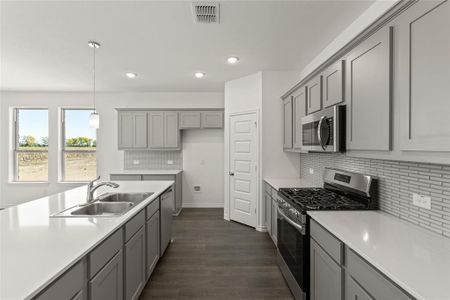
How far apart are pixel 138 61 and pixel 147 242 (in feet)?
8.91

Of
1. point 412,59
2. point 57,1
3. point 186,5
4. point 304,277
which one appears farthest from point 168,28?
point 304,277

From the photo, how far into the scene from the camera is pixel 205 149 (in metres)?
5.56

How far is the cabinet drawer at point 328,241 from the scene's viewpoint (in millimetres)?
1401

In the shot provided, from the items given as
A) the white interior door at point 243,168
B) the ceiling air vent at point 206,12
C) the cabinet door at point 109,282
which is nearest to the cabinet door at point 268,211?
the white interior door at point 243,168

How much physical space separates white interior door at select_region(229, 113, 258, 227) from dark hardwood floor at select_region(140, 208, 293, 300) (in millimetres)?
371

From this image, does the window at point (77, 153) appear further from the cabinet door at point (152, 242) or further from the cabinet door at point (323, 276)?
the cabinet door at point (323, 276)

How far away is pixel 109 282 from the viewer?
1534mm

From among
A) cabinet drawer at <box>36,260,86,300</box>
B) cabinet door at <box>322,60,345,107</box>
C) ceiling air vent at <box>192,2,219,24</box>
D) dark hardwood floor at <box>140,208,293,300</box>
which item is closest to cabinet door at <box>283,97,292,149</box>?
cabinet door at <box>322,60,345,107</box>

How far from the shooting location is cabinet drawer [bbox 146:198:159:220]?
2.38 metres

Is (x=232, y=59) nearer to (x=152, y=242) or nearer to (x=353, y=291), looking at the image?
(x=152, y=242)

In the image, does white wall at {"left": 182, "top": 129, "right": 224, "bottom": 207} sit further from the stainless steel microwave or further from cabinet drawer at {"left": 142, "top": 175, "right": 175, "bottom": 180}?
the stainless steel microwave

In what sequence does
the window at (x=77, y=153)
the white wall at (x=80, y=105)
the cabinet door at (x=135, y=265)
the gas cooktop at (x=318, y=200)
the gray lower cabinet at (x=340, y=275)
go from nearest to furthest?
the gray lower cabinet at (x=340, y=275) < the cabinet door at (x=135, y=265) < the gas cooktop at (x=318, y=200) < the white wall at (x=80, y=105) < the window at (x=77, y=153)

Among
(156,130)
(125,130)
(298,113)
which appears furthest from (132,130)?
(298,113)

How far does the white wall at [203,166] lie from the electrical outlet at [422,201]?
421 centimetres
